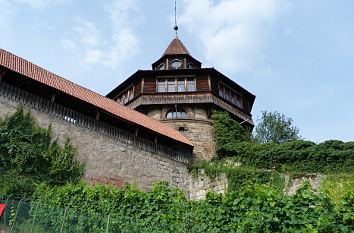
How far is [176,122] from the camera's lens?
25688 millimetres

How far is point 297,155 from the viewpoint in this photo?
2092cm

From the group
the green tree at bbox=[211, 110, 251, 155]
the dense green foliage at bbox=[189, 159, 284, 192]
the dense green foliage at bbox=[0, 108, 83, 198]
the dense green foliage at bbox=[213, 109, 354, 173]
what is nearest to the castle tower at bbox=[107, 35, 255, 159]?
the green tree at bbox=[211, 110, 251, 155]

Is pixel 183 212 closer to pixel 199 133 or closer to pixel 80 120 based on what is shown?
pixel 80 120

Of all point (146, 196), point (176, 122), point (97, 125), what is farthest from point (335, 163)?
point (146, 196)

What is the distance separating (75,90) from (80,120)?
Result: 7.46 feet

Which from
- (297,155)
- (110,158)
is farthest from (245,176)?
(110,158)

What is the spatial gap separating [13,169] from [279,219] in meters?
10.2

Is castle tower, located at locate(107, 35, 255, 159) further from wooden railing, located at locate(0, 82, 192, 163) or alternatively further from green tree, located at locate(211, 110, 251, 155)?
wooden railing, located at locate(0, 82, 192, 163)

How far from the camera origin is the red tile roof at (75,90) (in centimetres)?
1675

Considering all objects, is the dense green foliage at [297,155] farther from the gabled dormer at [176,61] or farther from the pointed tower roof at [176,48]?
the pointed tower roof at [176,48]

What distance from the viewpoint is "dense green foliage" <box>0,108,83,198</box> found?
13492 millimetres

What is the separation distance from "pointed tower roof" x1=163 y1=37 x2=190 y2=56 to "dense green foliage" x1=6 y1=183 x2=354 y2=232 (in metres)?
20.4

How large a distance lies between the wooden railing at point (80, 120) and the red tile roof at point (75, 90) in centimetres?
68

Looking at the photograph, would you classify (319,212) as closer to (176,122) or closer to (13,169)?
(13,169)
